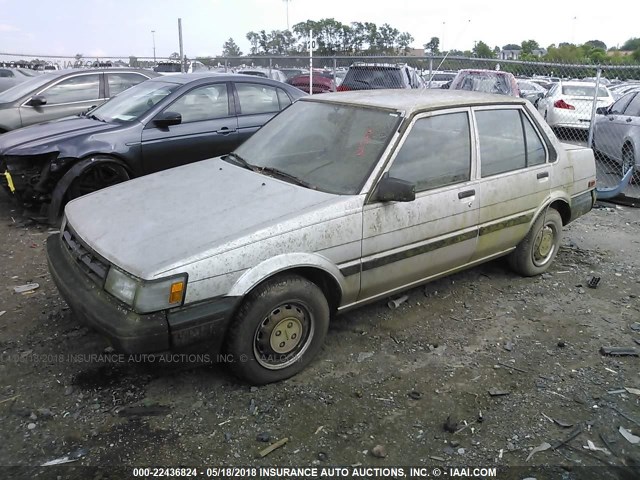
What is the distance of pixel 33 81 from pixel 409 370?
304 inches

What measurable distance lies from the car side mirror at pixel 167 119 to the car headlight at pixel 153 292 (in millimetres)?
3564

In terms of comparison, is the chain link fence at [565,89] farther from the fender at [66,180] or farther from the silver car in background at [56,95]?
the fender at [66,180]

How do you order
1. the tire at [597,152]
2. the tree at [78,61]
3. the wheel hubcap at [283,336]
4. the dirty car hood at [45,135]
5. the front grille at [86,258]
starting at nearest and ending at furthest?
the front grille at [86,258] < the wheel hubcap at [283,336] < the dirty car hood at [45,135] < the tire at [597,152] < the tree at [78,61]

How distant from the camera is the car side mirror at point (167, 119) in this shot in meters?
5.96

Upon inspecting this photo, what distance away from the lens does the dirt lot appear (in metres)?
2.74

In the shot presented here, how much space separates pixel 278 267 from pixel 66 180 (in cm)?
371

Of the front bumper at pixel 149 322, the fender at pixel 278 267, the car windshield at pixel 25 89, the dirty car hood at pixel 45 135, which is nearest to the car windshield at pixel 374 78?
the car windshield at pixel 25 89

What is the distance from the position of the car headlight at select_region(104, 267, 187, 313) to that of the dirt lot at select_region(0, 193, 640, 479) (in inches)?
15.6

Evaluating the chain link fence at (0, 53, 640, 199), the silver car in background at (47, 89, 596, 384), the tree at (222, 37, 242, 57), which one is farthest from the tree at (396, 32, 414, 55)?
the silver car in background at (47, 89, 596, 384)

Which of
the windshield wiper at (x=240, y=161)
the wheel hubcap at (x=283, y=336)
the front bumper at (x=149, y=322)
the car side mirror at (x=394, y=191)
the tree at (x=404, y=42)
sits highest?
the tree at (x=404, y=42)

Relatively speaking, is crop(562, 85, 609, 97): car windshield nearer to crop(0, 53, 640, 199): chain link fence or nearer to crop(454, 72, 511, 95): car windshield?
crop(0, 53, 640, 199): chain link fence

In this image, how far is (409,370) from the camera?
347cm

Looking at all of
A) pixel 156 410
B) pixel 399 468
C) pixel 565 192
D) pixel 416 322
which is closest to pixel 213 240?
pixel 156 410

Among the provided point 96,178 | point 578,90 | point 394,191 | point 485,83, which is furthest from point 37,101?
point 578,90
